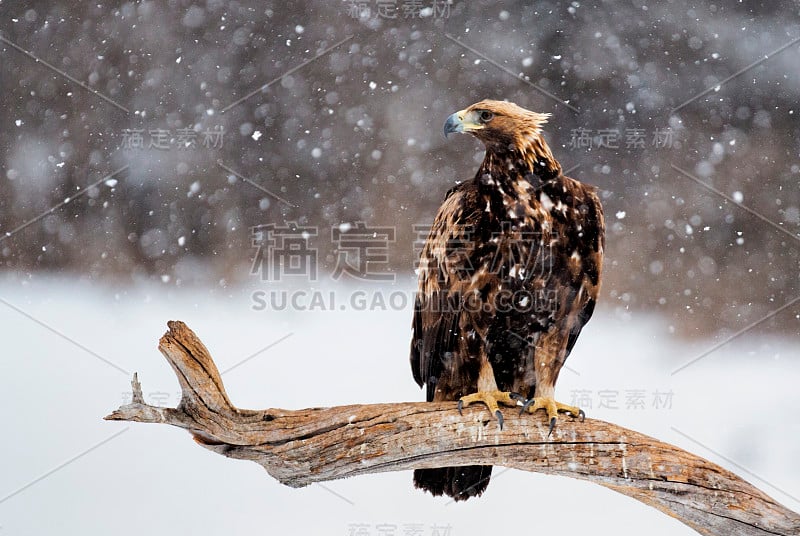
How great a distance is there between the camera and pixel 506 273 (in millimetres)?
2002

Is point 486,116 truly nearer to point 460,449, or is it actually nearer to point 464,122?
point 464,122

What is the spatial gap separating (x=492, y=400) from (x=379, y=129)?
5.23 ft

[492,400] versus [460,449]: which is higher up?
[492,400]

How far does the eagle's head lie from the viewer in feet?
6.78

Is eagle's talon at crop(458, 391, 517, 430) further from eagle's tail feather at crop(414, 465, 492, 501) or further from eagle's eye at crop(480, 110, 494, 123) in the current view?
eagle's eye at crop(480, 110, 494, 123)

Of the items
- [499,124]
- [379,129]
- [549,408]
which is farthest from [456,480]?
[379,129]

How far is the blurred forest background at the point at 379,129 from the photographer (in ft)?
10.1

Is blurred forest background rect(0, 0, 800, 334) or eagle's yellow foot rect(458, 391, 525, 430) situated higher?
blurred forest background rect(0, 0, 800, 334)

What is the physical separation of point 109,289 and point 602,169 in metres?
2.30

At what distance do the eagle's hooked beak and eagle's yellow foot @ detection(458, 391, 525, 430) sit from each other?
2.62 ft

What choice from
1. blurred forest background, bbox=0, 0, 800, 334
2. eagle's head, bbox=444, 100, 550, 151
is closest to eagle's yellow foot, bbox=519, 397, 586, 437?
eagle's head, bbox=444, 100, 550, 151

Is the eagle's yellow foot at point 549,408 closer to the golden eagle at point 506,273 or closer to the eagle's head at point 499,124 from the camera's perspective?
the golden eagle at point 506,273

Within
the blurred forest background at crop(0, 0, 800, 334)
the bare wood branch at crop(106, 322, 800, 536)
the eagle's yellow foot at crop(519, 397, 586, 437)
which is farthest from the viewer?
the blurred forest background at crop(0, 0, 800, 334)

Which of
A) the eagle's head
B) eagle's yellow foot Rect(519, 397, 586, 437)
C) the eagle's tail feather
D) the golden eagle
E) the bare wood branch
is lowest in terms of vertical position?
the eagle's tail feather
